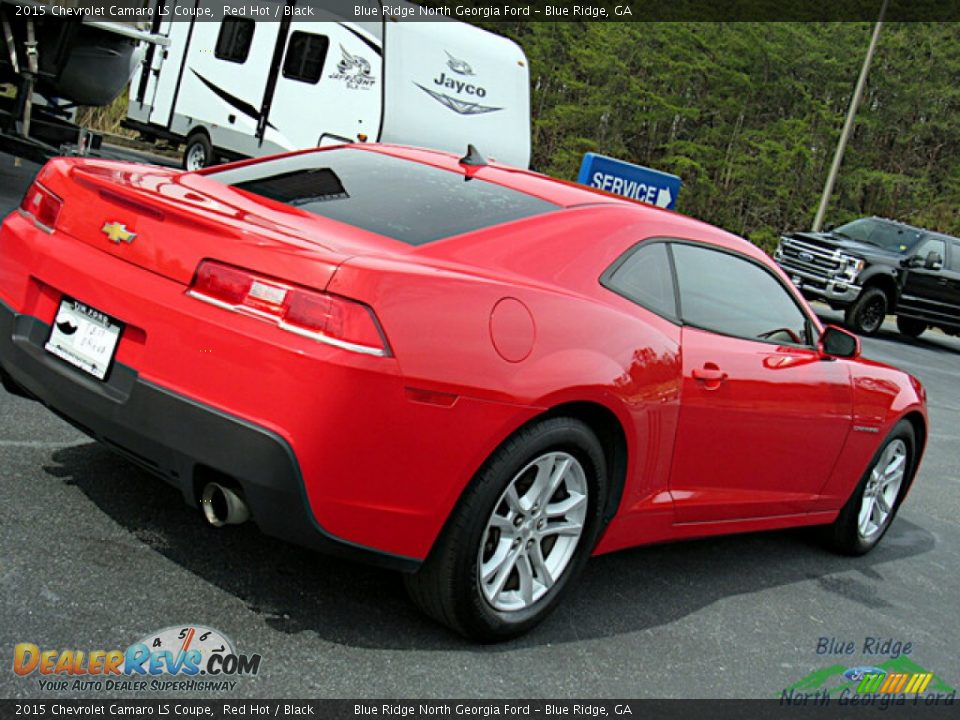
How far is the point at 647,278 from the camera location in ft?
13.8

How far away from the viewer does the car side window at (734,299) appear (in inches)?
173

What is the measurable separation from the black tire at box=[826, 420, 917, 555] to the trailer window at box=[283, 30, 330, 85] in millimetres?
11561

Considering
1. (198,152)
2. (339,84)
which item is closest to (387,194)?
(339,84)

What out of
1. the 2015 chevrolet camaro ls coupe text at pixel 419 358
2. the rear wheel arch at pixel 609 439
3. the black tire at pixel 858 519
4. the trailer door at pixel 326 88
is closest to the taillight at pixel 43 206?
the 2015 chevrolet camaro ls coupe text at pixel 419 358

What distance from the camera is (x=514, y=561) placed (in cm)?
373

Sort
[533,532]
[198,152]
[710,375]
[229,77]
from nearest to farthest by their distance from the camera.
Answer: [533,532], [710,375], [229,77], [198,152]

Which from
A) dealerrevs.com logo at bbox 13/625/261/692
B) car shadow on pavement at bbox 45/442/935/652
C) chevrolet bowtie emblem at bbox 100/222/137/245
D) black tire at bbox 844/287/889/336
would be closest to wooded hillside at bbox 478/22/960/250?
black tire at bbox 844/287/889/336

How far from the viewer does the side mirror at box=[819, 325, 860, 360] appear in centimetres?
504

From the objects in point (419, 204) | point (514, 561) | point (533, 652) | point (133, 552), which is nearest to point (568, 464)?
point (514, 561)

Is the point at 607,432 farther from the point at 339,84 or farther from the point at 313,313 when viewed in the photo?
the point at 339,84

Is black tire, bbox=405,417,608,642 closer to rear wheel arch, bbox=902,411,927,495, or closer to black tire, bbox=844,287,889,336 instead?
rear wheel arch, bbox=902,411,927,495

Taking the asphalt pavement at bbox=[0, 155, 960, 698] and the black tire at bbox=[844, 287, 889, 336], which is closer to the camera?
the asphalt pavement at bbox=[0, 155, 960, 698]

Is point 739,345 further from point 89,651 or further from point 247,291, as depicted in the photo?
point 89,651

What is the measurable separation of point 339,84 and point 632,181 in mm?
4230
